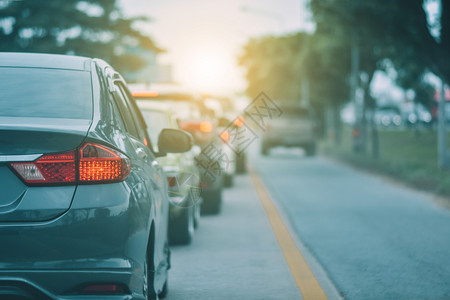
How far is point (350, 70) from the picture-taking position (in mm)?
30297

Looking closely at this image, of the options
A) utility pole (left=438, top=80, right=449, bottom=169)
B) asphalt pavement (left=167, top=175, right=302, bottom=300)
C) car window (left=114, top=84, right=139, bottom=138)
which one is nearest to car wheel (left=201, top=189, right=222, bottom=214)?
asphalt pavement (left=167, top=175, right=302, bottom=300)

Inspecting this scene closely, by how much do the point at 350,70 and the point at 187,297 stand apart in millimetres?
25536

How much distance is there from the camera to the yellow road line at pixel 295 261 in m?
5.87

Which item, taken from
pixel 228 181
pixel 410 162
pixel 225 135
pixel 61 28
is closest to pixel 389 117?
pixel 61 28

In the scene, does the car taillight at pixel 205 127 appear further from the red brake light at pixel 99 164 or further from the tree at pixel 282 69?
the tree at pixel 282 69

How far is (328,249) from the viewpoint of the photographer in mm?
7859

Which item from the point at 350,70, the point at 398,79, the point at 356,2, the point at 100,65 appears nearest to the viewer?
the point at 100,65

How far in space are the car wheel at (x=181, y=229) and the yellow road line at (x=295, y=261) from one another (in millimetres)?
1033

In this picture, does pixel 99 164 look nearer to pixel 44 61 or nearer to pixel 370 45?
pixel 44 61

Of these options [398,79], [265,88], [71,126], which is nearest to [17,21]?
[398,79]

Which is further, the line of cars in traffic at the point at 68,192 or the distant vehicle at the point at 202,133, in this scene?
the distant vehicle at the point at 202,133

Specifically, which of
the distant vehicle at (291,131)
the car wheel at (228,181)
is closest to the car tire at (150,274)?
the car wheel at (228,181)

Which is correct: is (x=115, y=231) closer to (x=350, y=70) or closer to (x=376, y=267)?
(x=376, y=267)

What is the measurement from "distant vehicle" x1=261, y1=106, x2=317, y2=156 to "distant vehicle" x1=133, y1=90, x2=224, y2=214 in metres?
18.6
